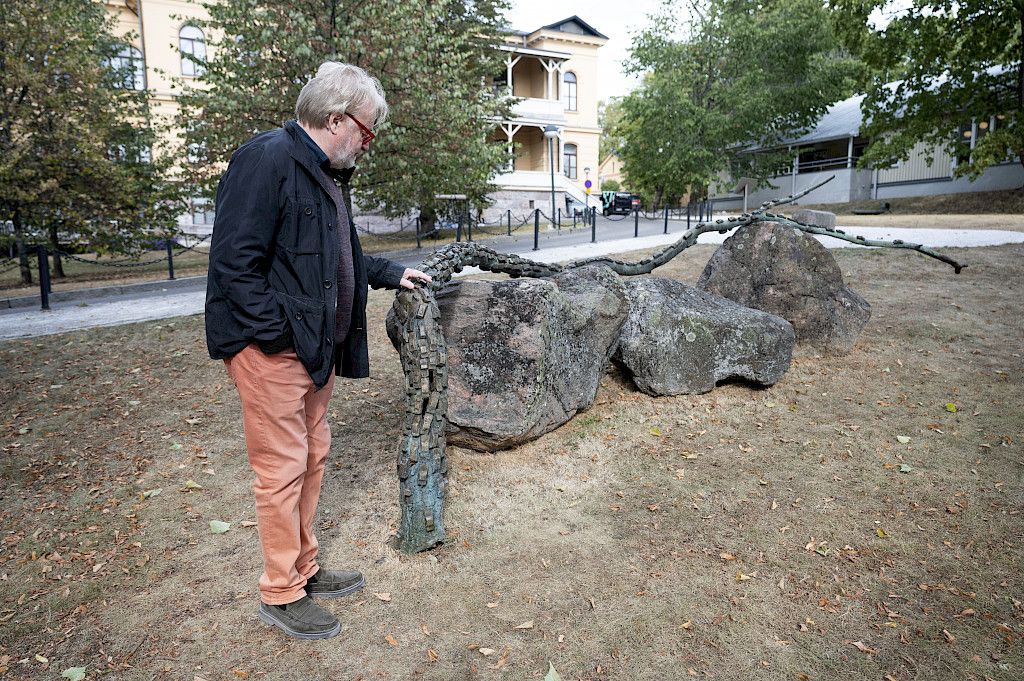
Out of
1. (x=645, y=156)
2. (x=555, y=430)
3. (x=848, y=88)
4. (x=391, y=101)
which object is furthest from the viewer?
(x=645, y=156)

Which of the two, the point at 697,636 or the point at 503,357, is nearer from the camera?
the point at 697,636

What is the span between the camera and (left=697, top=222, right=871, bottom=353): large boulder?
21.6ft

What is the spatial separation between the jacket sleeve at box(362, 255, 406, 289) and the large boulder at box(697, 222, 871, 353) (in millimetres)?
4492

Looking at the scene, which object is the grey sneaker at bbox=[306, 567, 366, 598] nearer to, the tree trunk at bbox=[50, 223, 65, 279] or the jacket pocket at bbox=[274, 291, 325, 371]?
the jacket pocket at bbox=[274, 291, 325, 371]

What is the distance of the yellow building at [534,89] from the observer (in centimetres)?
2814

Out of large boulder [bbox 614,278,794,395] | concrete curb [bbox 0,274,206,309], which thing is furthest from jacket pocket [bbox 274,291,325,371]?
concrete curb [bbox 0,274,206,309]

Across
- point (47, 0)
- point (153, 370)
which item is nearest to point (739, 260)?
point (153, 370)

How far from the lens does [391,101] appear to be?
1395cm

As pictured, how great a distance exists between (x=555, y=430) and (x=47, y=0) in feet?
50.6

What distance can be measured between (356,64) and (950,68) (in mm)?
16448

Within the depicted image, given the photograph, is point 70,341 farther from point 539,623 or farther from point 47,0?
point 47,0

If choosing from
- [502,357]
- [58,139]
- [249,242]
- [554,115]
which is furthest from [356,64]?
[554,115]

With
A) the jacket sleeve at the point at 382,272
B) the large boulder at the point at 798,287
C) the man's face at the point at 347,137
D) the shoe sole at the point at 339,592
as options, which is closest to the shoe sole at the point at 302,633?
the shoe sole at the point at 339,592

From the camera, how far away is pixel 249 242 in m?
2.49
